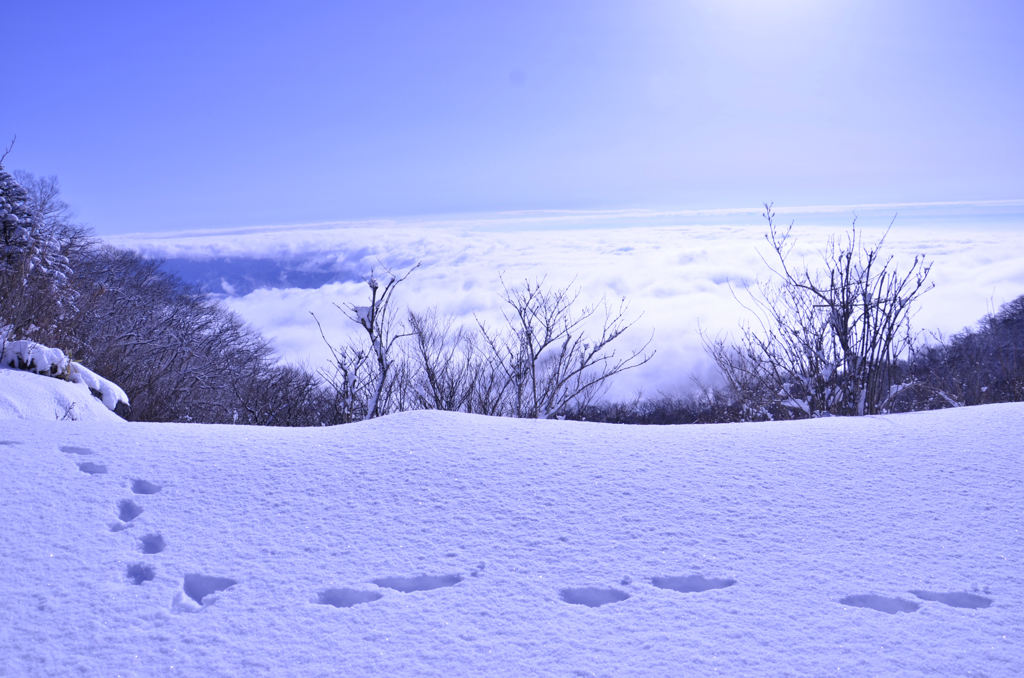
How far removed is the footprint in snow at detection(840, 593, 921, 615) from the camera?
233cm

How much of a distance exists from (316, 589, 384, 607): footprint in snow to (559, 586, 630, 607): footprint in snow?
0.75 meters

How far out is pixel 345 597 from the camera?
245 centimetres

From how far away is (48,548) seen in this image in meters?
2.63

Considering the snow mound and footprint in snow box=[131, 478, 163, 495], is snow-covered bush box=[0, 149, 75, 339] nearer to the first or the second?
the snow mound

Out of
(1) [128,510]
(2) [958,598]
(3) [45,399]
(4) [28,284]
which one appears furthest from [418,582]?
(4) [28,284]

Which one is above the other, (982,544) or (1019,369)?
(1019,369)

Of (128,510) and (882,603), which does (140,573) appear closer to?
(128,510)

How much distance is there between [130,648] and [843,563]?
275cm

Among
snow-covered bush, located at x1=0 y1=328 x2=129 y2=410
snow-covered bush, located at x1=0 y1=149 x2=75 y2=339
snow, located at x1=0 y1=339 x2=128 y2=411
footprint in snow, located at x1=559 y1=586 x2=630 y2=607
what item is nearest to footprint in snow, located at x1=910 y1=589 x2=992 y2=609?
footprint in snow, located at x1=559 y1=586 x2=630 y2=607

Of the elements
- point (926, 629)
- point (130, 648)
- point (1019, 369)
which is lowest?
point (130, 648)

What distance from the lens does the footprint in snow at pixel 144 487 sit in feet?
10.3

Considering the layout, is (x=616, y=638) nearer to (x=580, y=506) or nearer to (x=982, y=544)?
(x=580, y=506)

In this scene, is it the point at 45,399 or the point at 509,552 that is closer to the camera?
the point at 509,552

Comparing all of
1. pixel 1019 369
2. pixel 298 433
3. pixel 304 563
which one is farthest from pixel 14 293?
pixel 1019 369
